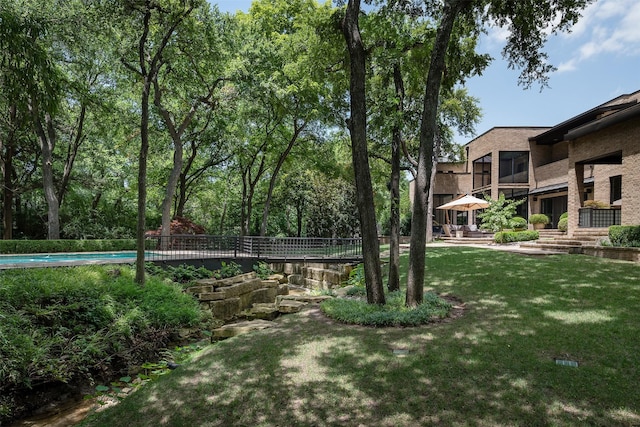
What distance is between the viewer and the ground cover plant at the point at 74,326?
5055mm

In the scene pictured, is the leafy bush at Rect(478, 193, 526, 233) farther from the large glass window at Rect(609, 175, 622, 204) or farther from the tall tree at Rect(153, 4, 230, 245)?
the tall tree at Rect(153, 4, 230, 245)

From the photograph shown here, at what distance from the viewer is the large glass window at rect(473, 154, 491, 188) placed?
29.0 meters

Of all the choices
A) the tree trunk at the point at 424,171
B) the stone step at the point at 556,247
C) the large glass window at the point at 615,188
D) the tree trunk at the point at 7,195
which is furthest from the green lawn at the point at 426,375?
the tree trunk at the point at 7,195

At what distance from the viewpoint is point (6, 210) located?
19.0 metres

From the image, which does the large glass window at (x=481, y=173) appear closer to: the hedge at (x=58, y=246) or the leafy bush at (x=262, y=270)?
the leafy bush at (x=262, y=270)

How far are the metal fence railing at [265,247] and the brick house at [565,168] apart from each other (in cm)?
921

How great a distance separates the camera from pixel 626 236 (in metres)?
10.7

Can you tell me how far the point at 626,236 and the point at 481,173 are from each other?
19.3m

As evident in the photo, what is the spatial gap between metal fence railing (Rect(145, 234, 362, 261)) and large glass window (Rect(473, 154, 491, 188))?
17.7 m

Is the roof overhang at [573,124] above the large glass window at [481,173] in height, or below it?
above

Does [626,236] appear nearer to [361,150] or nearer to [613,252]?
[613,252]

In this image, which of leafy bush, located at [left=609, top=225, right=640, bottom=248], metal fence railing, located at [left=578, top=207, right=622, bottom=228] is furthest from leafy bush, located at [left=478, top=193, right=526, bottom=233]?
leafy bush, located at [left=609, top=225, right=640, bottom=248]

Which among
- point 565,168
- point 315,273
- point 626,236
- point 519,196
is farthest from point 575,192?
point 519,196

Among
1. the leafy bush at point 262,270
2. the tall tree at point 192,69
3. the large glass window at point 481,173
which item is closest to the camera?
the tall tree at point 192,69
